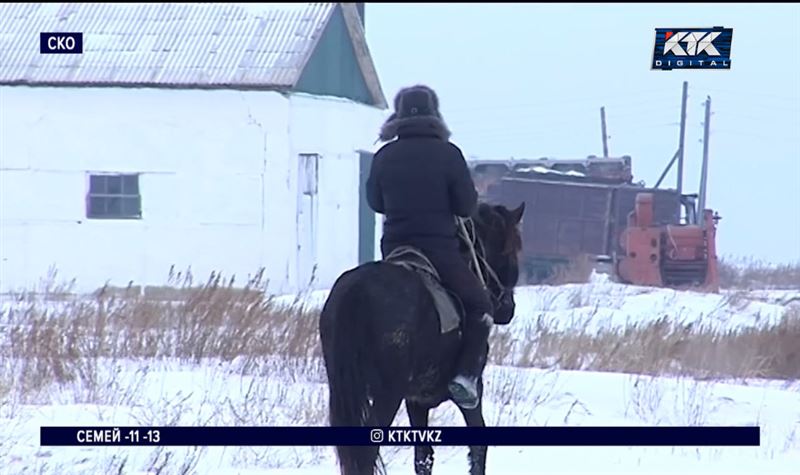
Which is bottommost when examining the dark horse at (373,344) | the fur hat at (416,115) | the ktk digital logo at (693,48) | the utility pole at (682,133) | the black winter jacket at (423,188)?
the dark horse at (373,344)

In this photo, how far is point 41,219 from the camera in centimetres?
2700

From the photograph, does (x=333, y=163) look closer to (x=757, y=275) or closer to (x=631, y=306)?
(x=631, y=306)

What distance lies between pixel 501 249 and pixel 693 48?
2.43 meters

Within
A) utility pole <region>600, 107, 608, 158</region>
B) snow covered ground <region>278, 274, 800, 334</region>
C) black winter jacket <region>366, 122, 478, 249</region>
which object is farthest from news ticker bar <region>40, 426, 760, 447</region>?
utility pole <region>600, 107, 608, 158</region>

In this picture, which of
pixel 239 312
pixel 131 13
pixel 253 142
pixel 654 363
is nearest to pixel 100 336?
pixel 239 312

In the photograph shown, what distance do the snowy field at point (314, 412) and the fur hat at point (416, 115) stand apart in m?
2.46

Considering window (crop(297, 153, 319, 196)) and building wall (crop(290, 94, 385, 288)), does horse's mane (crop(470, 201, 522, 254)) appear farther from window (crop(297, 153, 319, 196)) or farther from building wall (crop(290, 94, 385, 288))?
window (crop(297, 153, 319, 196))

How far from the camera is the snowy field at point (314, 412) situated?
9766mm

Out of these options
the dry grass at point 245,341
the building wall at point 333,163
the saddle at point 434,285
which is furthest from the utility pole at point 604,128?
the saddle at point 434,285

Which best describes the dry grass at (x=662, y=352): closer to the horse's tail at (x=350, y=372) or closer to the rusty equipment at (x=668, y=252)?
the horse's tail at (x=350, y=372)

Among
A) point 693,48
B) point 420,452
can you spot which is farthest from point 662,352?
point 420,452

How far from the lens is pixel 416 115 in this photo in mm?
8656

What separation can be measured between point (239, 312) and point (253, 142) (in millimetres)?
12567

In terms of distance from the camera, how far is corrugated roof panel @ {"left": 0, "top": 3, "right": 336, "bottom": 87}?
87.9 ft
